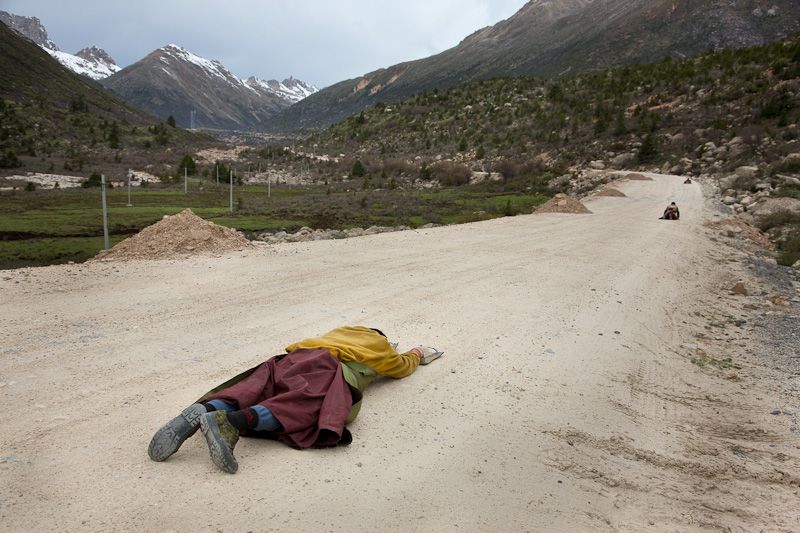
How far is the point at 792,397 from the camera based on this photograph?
494cm

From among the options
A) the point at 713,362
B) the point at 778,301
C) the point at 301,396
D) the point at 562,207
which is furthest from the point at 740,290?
the point at 562,207

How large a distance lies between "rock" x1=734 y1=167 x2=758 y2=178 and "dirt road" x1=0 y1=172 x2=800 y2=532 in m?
21.6

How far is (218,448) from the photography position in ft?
10.0

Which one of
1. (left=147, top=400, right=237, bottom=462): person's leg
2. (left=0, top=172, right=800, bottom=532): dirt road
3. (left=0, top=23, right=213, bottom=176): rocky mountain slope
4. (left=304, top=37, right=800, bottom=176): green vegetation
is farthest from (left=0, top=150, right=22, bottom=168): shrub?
(left=147, top=400, right=237, bottom=462): person's leg

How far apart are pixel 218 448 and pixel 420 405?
180 centimetres

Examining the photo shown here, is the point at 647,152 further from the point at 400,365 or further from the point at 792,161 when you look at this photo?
the point at 400,365

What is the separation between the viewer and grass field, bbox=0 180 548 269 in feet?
37.6

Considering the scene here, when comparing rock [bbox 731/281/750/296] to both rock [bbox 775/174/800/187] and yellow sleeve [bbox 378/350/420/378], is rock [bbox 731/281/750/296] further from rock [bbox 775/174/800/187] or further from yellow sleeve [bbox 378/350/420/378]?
rock [bbox 775/174/800/187]

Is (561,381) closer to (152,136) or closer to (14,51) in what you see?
(152,136)

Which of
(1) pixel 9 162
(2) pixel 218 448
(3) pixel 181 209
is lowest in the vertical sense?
(2) pixel 218 448

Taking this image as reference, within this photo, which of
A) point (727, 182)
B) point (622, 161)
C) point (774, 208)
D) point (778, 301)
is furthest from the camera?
point (622, 161)

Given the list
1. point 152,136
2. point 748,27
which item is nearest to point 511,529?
point 152,136

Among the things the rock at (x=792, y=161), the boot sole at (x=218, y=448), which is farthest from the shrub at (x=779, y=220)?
the boot sole at (x=218, y=448)

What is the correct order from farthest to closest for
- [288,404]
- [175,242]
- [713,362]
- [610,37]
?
1. [610,37]
2. [175,242]
3. [713,362]
4. [288,404]
